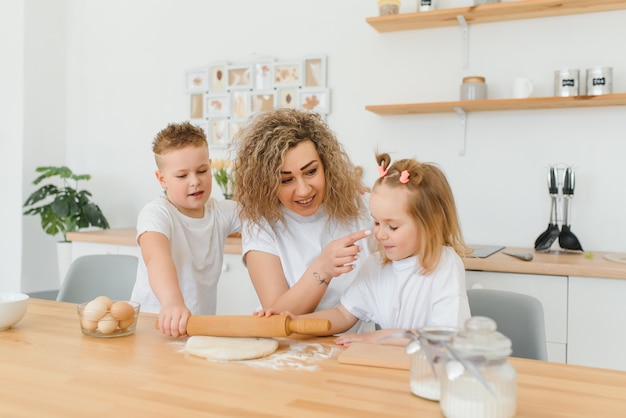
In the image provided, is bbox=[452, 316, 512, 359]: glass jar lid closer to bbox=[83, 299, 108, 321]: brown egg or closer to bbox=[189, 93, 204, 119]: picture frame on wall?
bbox=[83, 299, 108, 321]: brown egg

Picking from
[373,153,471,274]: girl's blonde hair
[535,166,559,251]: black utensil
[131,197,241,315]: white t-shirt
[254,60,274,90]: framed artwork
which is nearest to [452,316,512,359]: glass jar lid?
[373,153,471,274]: girl's blonde hair

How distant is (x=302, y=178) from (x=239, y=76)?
2.00 meters

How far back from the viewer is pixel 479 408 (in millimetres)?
795

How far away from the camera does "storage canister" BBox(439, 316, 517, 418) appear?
785 millimetres

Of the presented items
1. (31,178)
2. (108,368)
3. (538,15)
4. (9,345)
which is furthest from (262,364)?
(31,178)

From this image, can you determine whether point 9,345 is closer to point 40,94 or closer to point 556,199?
point 556,199

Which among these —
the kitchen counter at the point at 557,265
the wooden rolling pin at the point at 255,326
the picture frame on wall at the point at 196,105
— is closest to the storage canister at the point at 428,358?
the wooden rolling pin at the point at 255,326

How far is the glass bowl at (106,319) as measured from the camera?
128 cm

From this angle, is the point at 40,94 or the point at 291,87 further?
the point at 40,94

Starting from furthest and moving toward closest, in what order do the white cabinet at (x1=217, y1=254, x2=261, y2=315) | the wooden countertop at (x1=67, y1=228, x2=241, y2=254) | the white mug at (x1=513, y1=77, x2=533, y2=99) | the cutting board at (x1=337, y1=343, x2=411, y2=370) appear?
the wooden countertop at (x1=67, y1=228, x2=241, y2=254) → the white cabinet at (x1=217, y1=254, x2=261, y2=315) → the white mug at (x1=513, y1=77, x2=533, y2=99) → the cutting board at (x1=337, y1=343, x2=411, y2=370)

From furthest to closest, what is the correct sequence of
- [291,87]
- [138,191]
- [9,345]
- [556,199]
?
[138,191] < [291,87] < [556,199] < [9,345]

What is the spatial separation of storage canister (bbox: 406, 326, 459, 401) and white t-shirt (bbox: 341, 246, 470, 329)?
394 millimetres

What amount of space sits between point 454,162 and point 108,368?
84.6 inches

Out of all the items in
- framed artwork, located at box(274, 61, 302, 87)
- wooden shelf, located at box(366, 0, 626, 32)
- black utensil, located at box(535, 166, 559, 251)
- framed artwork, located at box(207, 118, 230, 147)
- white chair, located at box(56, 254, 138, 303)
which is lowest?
white chair, located at box(56, 254, 138, 303)
